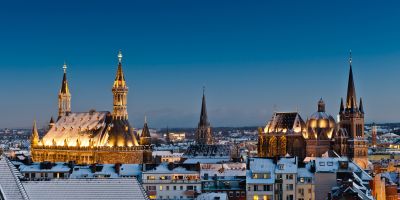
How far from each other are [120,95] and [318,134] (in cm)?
5323

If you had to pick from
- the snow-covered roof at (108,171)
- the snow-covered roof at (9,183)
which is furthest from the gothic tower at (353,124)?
the snow-covered roof at (9,183)

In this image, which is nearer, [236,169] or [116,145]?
[236,169]

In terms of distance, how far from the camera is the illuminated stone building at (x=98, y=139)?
13688 cm

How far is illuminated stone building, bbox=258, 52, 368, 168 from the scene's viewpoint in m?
176

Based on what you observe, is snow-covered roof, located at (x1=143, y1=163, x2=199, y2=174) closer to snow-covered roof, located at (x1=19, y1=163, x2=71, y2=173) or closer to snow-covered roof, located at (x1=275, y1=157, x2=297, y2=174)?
snow-covered roof, located at (x1=275, y1=157, x2=297, y2=174)

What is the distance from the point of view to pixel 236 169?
98125 millimetres

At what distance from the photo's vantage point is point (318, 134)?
179250mm

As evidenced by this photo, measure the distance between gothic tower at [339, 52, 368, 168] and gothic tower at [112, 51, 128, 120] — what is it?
5620cm

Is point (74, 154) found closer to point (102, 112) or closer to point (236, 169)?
point (102, 112)

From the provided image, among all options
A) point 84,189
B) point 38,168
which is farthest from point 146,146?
point 84,189

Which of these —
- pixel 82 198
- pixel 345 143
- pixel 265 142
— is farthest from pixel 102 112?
pixel 82 198

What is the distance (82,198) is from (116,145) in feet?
322

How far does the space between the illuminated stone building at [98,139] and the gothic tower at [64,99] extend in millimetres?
4323

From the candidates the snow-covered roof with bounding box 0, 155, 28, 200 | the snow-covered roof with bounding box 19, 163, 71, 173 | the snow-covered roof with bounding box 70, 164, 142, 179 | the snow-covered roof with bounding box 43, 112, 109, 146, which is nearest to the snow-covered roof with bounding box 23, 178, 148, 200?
the snow-covered roof with bounding box 0, 155, 28, 200
